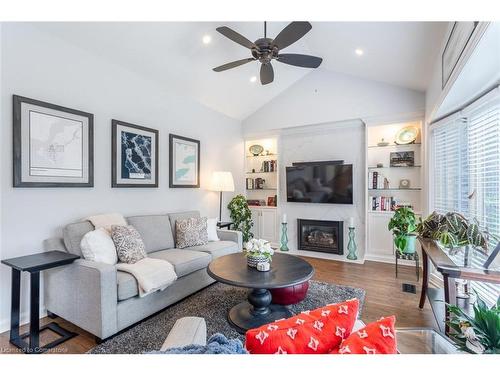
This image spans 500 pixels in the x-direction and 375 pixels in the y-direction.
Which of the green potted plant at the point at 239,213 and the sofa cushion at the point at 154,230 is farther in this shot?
the green potted plant at the point at 239,213

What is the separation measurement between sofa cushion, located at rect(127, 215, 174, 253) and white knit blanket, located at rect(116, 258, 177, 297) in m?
0.54

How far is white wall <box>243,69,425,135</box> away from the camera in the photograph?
12.8 ft

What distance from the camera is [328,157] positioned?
4543mm

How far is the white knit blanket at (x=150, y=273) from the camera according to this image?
215 centimetres

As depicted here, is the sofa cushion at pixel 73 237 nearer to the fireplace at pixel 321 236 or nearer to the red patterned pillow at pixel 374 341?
the red patterned pillow at pixel 374 341

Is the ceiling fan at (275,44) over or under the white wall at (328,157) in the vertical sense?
over

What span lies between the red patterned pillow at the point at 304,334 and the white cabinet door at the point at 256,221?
4.39m

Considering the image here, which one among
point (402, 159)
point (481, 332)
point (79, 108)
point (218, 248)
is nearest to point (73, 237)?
point (79, 108)

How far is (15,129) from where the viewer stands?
2.20 meters

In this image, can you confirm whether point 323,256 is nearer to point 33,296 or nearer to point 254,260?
point 254,260

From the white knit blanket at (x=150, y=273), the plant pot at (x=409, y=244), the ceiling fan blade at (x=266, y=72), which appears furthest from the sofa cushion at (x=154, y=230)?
the plant pot at (x=409, y=244)

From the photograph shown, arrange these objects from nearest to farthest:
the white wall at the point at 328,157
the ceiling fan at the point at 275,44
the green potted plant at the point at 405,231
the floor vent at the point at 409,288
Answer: the ceiling fan at the point at 275,44 → the floor vent at the point at 409,288 → the green potted plant at the point at 405,231 → the white wall at the point at 328,157
